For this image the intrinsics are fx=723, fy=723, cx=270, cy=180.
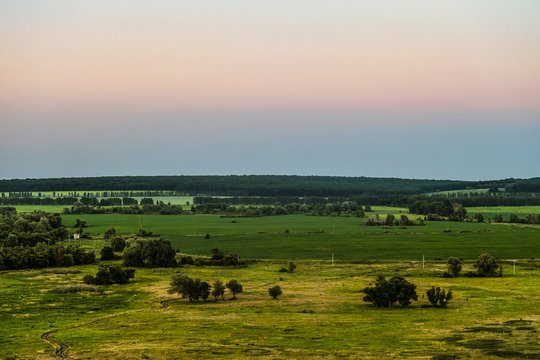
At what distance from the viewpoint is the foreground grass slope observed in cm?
5550

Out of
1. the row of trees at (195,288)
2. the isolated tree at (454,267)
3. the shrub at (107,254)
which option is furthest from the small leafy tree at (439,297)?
the shrub at (107,254)

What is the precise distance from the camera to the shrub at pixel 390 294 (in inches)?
3113

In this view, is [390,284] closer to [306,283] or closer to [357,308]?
[357,308]

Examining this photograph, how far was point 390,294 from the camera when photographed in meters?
79.2

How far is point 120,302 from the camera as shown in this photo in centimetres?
8262

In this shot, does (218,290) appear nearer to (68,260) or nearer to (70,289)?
(70,289)

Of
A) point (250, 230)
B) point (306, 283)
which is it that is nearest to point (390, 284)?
point (306, 283)

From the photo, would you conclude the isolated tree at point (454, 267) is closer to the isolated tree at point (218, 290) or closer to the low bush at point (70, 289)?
the isolated tree at point (218, 290)

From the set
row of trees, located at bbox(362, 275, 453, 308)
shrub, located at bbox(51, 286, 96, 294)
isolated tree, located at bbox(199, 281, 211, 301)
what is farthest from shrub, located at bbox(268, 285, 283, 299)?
shrub, located at bbox(51, 286, 96, 294)

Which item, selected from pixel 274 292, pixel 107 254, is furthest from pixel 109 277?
pixel 107 254

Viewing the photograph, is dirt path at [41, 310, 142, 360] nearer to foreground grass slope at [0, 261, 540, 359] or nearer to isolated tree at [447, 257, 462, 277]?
foreground grass slope at [0, 261, 540, 359]

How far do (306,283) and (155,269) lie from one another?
100 feet

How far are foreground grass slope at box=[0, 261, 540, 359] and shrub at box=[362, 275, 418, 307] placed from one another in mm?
1210

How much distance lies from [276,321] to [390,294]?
16258 millimetres
